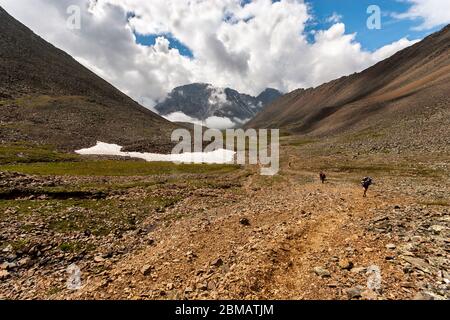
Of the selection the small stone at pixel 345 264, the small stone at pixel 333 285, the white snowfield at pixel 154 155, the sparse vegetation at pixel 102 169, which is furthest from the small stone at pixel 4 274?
the white snowfield at pixel 154 155

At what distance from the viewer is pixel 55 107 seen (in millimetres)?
133375

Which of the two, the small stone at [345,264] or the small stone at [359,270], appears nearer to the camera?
the small stone at [359,270]

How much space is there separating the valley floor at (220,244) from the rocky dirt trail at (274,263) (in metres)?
0.08

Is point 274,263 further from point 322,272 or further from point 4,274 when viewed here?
point 4,274

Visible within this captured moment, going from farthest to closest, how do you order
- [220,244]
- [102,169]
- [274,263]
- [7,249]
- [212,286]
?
[102,169] → [220,244] → [7,249] → [274,263] → [212,286]

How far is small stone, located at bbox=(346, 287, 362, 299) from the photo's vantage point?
14.6 meters

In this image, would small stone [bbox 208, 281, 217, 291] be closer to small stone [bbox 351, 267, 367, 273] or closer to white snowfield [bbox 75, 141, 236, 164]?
small stone [bbox 351, 267, 367, 273]

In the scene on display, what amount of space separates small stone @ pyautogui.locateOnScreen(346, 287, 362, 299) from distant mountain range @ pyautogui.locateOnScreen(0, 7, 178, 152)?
94.1 meters

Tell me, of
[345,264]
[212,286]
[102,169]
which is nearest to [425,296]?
[345,264]

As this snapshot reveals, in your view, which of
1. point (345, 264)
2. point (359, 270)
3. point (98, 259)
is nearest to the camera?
point (359, 270)

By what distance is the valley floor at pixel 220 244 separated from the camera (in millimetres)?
16547

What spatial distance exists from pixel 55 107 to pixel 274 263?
14154 centimetres

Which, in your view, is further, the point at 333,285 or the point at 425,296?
the point at 333,285

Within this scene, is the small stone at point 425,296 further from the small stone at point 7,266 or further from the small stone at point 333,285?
the small stone at point 7,266
